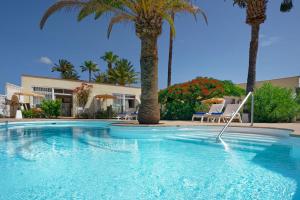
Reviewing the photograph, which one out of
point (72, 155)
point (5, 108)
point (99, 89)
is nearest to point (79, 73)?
point (99, 89)

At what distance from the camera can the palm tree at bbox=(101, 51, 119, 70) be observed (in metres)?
44.8

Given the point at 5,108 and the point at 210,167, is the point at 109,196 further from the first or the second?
the point at 5,108

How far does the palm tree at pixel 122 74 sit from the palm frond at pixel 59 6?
3273 cm

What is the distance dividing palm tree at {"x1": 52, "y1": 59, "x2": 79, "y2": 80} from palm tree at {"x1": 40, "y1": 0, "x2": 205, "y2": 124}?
138 ft

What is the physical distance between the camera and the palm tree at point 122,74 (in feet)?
141

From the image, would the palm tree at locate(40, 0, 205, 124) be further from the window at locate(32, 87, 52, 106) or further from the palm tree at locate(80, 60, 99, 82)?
the palm tree at locate(80, 60, 99, 82)

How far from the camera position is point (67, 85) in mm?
23125

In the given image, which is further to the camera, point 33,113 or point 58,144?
point 33,113

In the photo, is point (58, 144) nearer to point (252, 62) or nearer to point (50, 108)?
point (252, 62)

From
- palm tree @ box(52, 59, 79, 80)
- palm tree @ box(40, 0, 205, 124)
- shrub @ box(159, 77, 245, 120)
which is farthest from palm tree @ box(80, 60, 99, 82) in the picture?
palm tree @ box(40, 0, 205, 124)

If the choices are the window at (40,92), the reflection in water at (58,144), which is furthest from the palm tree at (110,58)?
the reflection in water at (58,144)

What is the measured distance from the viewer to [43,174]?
365cm

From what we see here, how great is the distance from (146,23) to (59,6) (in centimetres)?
351

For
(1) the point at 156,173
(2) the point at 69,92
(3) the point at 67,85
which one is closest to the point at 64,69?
(2) the point at 69,92
